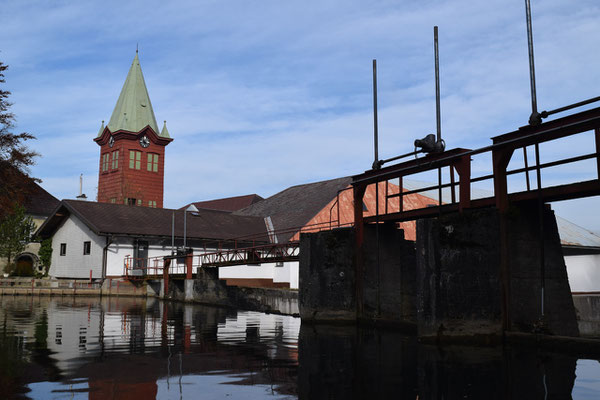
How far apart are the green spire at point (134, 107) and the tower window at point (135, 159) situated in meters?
3.19

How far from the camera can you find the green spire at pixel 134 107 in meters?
83.6

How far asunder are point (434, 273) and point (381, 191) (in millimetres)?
33592

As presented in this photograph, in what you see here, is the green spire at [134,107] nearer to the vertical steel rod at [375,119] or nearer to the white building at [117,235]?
the white building at [117,235]

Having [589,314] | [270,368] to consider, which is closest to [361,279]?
[589,314]

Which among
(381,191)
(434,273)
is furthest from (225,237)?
(434,273)

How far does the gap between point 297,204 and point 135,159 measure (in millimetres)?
41134

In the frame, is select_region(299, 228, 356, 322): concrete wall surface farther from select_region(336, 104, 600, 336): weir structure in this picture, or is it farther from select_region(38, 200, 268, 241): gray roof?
select_region(38, 200, 268, 241): gray roof

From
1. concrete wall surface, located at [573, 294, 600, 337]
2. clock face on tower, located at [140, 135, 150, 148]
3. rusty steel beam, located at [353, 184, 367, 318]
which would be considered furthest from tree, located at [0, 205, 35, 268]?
concrete wall surface, located at [573, 294, 600, 337]

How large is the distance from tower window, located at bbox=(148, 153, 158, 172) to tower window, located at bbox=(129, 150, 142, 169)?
4.77 feet

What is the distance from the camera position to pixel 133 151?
83.1m

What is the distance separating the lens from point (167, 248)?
42.7 meters

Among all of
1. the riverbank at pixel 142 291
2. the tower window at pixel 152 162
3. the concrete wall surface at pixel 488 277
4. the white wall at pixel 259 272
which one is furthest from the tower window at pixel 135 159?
the concrete wall surface at pixel 488 277

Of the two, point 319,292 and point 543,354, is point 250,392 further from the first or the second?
point 319,292

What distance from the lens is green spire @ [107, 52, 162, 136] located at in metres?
83.6
